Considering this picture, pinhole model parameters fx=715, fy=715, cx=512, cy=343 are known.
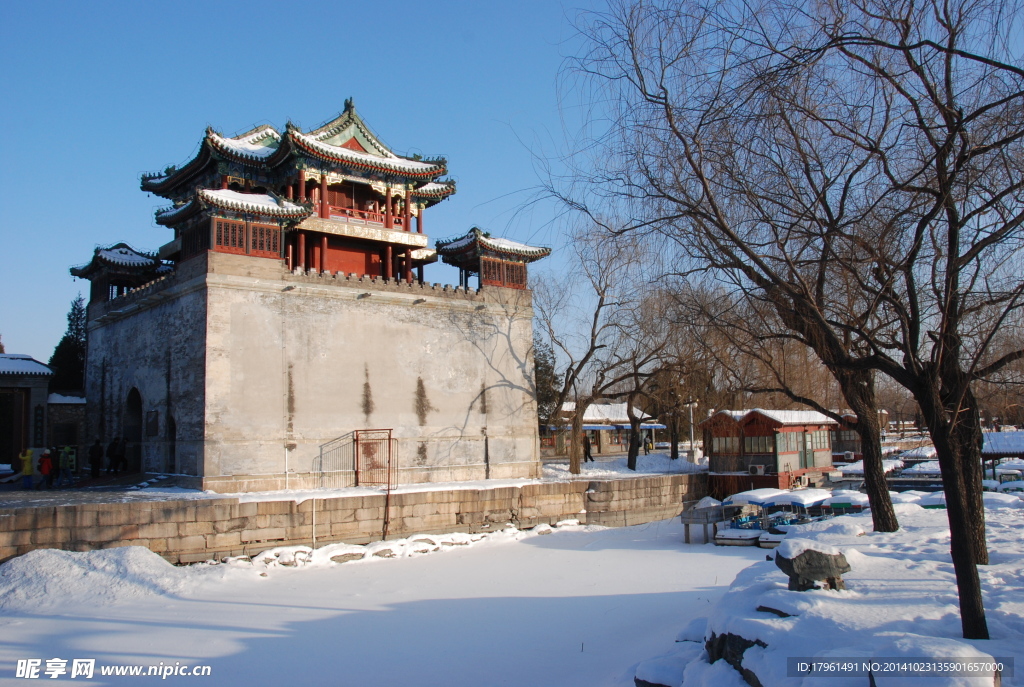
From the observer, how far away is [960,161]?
15.4ft

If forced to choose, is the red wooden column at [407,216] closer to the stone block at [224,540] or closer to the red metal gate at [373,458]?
the red metal gate at [373,458]

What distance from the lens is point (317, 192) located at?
841 inches

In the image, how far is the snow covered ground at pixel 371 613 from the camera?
7.05m

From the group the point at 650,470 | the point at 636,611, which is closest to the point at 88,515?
the point at 636,611

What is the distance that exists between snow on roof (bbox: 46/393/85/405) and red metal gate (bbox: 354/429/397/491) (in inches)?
423

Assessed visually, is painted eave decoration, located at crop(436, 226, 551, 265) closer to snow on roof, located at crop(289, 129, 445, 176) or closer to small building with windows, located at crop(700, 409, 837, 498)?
snow on roof, located at crop(289, 129, 445, 176)

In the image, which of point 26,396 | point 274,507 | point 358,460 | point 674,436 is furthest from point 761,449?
point 26,396

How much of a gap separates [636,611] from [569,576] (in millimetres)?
2777

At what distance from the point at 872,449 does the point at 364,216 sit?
16353 mm

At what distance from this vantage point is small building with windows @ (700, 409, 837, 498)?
818 inches

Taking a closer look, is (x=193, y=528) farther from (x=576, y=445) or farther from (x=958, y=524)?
(x=576, y=445)

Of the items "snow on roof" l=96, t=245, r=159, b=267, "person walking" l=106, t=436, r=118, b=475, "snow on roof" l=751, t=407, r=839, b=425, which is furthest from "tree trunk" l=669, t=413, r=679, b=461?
"snow on roof" l=96, t=245, r=159, b=267

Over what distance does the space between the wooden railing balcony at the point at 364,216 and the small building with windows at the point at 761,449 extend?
11402mm

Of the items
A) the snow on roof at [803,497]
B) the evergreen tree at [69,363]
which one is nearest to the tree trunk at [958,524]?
the snow on roof at [803,497]
